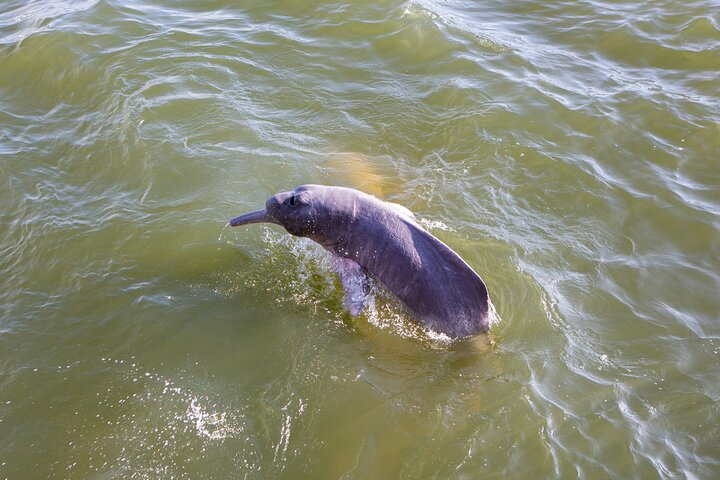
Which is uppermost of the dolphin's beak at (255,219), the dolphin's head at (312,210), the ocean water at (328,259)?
the dolphin's head at (312,210)

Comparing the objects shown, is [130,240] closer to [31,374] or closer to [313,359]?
[31,374]

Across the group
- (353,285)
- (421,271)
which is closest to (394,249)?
(421,271)

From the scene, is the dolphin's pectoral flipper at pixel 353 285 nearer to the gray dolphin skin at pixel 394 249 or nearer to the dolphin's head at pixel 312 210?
the gray dolphin skin at pixel 394 249

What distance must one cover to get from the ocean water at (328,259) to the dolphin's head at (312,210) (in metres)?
0.68

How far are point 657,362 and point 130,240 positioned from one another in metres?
6.19

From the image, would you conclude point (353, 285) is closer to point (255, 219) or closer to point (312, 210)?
point (312, 210)

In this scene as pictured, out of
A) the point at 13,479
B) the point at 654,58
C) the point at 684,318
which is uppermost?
the point at 654,58

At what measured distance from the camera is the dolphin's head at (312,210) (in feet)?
23.7

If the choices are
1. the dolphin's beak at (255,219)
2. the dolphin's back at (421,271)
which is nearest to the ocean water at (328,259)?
the dolphin's back at (421,271)

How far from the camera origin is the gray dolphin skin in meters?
6.68

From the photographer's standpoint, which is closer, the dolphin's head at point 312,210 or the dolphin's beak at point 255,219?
the dolphin's head at point 312,210

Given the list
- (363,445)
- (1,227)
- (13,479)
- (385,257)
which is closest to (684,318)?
(385,257)

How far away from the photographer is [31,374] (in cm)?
645

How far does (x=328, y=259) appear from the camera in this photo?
25.2ft
